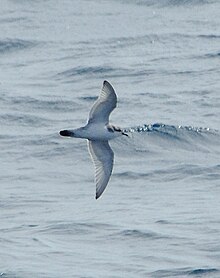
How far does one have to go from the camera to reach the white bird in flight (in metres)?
15.0

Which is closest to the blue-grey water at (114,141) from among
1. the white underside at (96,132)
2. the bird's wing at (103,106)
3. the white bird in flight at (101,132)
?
the white bird in flight at (101,132)

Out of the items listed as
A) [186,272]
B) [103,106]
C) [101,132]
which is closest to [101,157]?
[101,132]

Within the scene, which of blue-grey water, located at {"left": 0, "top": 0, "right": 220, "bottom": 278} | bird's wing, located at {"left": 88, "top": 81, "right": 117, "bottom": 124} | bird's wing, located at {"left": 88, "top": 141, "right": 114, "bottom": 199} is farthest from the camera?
blue-grey water, located at {"left": 0, "top": 0, "right": 220, "bottom": 278}

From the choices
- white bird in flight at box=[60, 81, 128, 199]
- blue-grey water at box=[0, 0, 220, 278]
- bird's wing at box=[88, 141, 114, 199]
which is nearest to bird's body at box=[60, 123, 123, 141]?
white bird in flight at box=[60, 81, 128, 199]

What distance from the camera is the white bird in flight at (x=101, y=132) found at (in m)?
15.0

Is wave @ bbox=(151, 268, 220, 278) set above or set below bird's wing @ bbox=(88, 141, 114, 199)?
below

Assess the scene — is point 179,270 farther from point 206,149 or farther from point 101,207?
point 206,149

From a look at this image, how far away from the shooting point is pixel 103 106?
15.1 m

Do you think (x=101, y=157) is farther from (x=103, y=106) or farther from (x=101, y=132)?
(x=103, y=106)

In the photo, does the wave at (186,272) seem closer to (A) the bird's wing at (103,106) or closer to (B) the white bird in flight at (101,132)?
(B) the white bird in flight at (101,132)

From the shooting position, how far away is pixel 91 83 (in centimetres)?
2431

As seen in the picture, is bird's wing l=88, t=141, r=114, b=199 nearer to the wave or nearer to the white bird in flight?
the white bird in flight

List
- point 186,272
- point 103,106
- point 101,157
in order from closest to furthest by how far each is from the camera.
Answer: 1. point 103,106
2. point 101,157
3. point 186,272

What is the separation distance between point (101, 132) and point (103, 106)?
0.89 ft
